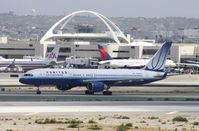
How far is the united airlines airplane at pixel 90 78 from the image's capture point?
90.8 meters

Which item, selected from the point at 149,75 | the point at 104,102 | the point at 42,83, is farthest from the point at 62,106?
the point at 149,75

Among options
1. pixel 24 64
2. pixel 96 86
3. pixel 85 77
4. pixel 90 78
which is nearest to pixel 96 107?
pixel 96 86

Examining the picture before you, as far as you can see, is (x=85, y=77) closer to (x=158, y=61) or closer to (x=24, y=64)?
(x=158, y=61)

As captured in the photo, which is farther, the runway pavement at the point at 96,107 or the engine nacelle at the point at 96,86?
the engine nacelle at the point at 96,86

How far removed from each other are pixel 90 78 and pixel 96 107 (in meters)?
28.0

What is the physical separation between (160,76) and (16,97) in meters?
26.8

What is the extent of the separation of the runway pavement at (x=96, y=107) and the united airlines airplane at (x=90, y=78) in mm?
18884

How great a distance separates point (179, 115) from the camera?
60.3 metres

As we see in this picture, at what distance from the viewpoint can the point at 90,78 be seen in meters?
93.6

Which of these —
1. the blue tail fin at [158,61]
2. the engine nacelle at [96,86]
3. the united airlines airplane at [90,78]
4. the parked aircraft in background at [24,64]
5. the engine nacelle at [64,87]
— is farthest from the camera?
the parked aircraft in background at [24,64]

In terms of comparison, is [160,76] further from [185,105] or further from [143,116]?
[143,116]

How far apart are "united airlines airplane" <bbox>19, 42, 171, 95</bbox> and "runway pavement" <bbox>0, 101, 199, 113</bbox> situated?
18884 millimetres

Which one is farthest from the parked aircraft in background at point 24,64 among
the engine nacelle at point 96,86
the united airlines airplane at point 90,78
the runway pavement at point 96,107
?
the runway pavement at point 96,107

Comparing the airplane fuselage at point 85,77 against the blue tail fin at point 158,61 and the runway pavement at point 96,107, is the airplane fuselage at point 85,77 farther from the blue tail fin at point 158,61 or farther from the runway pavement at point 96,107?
the runway pavement at point 96,107
